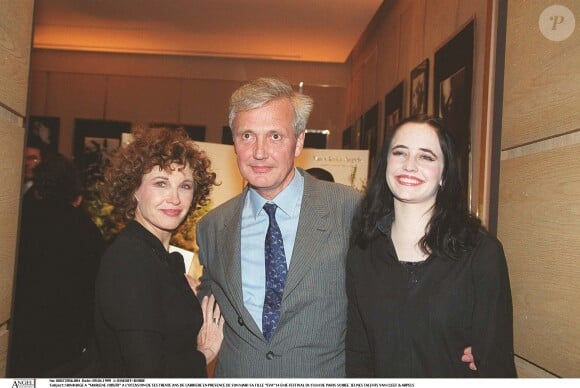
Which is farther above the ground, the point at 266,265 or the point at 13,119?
the point at 13,119

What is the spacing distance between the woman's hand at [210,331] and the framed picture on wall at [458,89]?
1.39m

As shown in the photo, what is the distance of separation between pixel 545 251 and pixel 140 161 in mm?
1223

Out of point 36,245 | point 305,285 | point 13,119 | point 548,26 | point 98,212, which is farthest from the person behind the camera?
point 98,212

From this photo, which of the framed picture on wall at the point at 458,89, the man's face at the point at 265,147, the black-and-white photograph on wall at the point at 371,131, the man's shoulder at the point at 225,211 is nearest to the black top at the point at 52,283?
the man's shoulder at the point at 225,211

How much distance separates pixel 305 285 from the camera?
1984 mm

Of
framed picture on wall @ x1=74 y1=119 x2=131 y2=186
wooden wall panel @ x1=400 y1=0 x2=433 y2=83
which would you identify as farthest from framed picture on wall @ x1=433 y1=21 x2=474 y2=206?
framed picture on wall @ x1=74 y1=119 x2=131 y2=186

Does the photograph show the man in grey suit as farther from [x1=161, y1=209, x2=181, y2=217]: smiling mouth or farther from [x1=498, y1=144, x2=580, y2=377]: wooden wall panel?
[x1=498, y1=144, x2=580, y2=377]: wooden wall panel

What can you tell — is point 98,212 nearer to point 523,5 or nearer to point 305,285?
point 305,285

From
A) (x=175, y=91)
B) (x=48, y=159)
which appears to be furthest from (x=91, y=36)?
(x=48, y=159)

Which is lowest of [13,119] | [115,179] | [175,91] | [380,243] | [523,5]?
[380,243]

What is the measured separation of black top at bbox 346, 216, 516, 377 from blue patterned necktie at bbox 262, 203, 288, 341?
13.5 inches

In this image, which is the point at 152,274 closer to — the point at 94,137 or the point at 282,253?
the point at 282,253

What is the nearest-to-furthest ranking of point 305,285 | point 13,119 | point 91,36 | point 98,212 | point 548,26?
point 548,26
point 13,119
point 305,285
point 98,212
point 91,36

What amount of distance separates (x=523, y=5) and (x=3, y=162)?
1.65 meters
